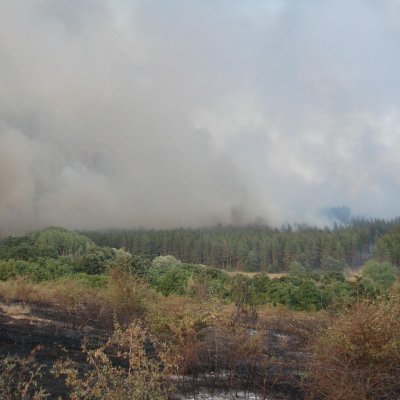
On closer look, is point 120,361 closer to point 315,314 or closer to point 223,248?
point 315,314

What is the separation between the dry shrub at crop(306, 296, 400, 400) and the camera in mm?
8102

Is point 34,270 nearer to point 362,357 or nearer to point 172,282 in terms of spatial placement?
point 172,282

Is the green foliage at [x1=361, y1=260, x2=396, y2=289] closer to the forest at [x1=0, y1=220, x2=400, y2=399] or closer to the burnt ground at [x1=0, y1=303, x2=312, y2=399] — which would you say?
the forest at [x1=0, y1=220, x2=400, y2=399]

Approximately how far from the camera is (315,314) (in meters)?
27.4

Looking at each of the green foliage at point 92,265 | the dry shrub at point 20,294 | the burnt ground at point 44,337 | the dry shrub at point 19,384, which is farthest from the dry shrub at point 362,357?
the green foliage at point 92,265

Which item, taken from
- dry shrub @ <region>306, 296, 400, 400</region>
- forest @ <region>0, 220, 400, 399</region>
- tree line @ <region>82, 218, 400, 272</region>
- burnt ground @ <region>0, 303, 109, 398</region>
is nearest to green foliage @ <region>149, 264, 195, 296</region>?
forest @ <region>0, 220, 400, 399</region>

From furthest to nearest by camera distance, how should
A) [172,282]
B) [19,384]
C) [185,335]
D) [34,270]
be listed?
[34,270] < [172,282] < [185,335] < [19,384]

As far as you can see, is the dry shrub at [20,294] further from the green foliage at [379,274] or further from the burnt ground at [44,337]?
the green foliage at [379,274]

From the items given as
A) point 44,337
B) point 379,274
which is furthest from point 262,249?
point 44,337

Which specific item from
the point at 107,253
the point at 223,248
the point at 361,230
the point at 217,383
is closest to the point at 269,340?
the point at 217,383

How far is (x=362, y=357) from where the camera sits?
8883 millimetres

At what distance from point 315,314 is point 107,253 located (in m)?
26.7

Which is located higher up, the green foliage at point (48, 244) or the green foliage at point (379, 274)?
the green foliage at point (48, 244)

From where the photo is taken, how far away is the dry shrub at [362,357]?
8.10 metres
